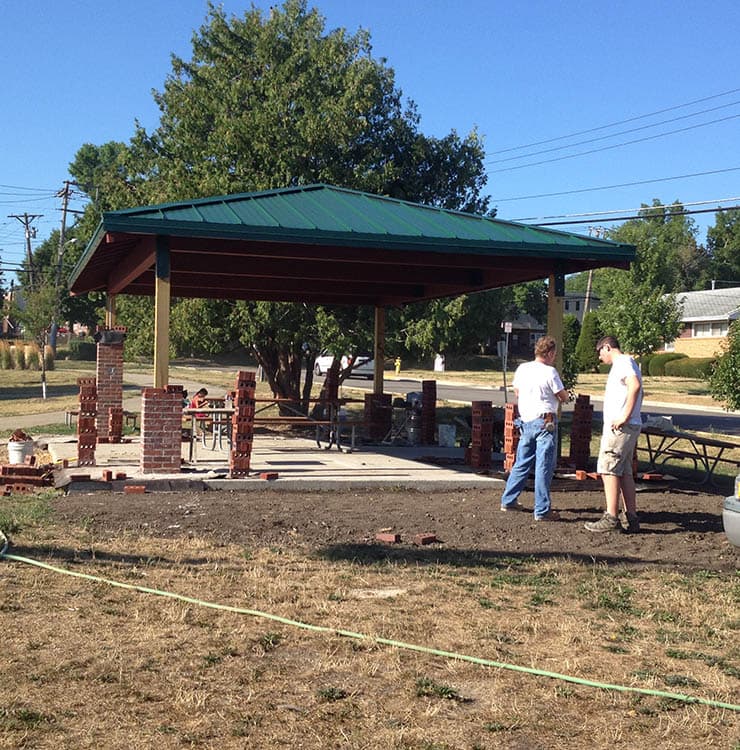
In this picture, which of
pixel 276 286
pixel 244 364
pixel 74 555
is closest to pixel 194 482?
pixel 74 555

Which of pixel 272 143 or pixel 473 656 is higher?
pixel 272 143

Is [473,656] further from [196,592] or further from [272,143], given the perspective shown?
[272,143]

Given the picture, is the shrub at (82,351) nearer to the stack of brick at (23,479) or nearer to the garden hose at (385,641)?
the stack of brick at (23,479)

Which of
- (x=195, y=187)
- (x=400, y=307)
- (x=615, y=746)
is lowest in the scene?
(x=615, y=746)

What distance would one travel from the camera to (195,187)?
18547mm

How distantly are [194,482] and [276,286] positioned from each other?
6299 millimetres

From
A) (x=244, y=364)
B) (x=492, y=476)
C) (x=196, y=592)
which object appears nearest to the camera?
(x=196, y=592)

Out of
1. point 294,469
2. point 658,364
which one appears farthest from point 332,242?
point 658,364

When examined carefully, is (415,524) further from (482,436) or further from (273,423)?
(273,423)

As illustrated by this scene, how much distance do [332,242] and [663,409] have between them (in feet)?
72.5

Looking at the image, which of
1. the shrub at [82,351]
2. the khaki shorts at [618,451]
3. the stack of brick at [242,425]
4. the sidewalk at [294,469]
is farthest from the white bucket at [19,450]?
the shrub at [82,351]

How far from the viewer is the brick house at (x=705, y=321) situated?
59.4 meters

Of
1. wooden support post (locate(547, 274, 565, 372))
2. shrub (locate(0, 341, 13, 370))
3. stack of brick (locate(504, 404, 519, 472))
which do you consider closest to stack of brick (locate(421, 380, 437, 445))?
wooden support post (locate(547, 274, 565, 372))

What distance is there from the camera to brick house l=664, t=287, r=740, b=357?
59.4m
